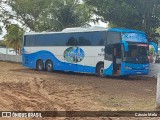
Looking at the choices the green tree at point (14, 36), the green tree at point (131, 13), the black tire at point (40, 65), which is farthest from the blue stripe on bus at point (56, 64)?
the green tree at point (14, 36)

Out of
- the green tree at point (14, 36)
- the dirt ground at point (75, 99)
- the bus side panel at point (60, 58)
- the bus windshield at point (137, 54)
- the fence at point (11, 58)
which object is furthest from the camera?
the green tree at point (14, 36)

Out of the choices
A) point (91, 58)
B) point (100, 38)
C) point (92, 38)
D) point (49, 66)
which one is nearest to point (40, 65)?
point (49, 66)

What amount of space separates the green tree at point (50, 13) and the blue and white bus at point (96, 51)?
7.45m

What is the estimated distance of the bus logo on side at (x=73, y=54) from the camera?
23.5 m

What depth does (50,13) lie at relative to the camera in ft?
117

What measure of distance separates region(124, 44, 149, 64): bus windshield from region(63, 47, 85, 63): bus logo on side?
144 inches

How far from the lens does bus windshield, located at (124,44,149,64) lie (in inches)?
819

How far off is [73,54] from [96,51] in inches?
95.1

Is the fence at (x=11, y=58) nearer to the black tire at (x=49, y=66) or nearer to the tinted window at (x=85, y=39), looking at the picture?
the black tire at (x=49, y=66)

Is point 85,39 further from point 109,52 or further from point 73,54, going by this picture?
point 109,52

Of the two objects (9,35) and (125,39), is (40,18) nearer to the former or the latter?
(9,35)

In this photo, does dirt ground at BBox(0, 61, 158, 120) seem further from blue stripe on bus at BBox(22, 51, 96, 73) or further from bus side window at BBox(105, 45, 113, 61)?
blue stripe on bus at BBox(22, 51, 96, 73)

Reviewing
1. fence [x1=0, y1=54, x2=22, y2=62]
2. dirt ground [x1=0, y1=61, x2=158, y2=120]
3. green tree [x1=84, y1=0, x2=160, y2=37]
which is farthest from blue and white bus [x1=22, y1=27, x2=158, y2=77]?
fence [x1=0, y1=54, x2=22, y2=62]

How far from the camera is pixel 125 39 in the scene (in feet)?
68.1
